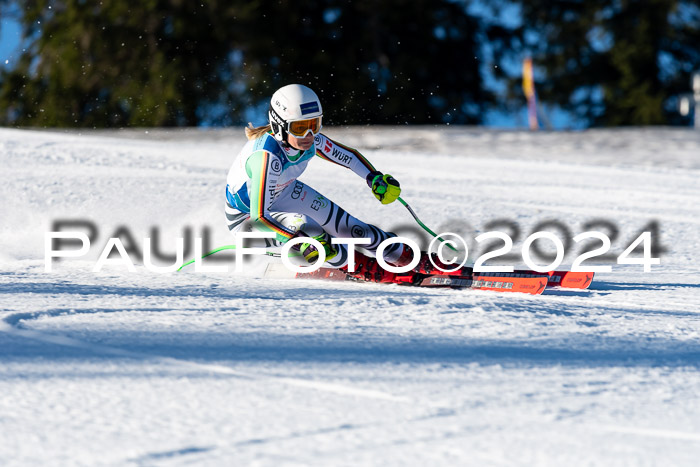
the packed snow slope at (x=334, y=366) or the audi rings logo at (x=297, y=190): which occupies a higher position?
the audi rings logo at (x=297, y=190)

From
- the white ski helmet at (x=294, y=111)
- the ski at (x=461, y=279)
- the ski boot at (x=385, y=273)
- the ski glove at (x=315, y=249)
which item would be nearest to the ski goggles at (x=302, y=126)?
the white ski helmet at (x=294, y=111)

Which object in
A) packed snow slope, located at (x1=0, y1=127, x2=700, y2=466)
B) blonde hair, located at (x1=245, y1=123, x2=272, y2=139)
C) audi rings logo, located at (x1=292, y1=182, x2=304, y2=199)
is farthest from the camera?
audi rings logo, located at (x1=292, y1=182, x2=304, y2=199)

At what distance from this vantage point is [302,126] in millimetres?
4508

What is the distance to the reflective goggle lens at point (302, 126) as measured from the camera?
4.49 meters

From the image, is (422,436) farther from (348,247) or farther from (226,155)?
(226,155)

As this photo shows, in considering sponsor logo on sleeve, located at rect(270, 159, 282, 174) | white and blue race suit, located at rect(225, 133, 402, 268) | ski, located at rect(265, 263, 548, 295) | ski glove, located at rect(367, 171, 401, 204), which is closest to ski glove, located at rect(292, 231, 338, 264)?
white and blue race suit, located at rect(225, 133, 402, 268)

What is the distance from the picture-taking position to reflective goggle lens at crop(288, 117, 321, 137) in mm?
4492

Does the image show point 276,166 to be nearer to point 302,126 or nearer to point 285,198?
point 302,126

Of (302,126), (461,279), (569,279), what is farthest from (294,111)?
(569,279)

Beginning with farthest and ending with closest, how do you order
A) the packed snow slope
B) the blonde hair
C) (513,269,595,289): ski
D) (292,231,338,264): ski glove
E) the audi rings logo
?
the audi rings logo
the blonde hair
(513,269,595,289): ski
(292,231,338,264): ski glove
the packed snow slope

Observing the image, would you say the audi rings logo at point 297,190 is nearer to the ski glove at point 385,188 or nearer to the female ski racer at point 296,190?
the female ski racer at point 296,190

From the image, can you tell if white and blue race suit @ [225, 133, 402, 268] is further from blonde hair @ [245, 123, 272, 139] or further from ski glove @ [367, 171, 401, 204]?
ski glove @ [367, 171, 401, 204]

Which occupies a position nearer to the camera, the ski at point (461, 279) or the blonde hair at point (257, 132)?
the ski at point (461, 279)

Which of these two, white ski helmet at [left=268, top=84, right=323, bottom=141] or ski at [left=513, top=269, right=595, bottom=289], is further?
ski at [left=513, top=269, right=595, bottom=289]
